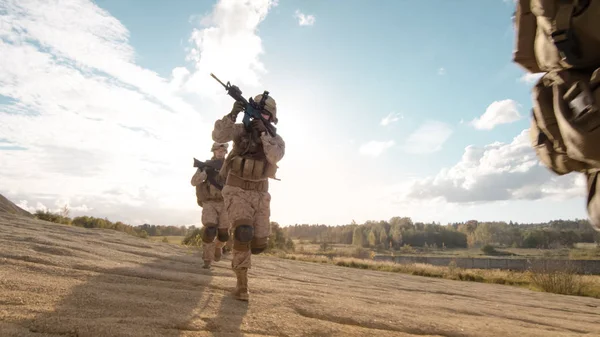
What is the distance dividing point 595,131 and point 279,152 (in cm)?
375

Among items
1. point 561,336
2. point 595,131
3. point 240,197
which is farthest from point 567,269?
point 595,131

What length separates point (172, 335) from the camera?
2.65 m

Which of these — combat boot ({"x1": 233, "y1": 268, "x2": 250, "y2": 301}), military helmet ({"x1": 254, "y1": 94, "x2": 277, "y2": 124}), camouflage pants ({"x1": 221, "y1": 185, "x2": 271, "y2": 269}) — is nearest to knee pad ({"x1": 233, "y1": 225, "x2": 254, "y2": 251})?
camouflage pants ({"x1": 221, "y1": 185, "x2": 271, "y2": 269})

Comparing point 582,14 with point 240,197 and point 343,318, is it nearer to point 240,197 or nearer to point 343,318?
point 343,318

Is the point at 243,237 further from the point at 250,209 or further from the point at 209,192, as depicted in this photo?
the point at 209,192

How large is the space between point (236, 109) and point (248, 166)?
0.93 m

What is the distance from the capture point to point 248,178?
4.98 m

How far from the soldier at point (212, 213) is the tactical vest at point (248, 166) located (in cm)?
282

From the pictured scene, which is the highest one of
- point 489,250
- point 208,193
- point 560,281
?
point 208,193

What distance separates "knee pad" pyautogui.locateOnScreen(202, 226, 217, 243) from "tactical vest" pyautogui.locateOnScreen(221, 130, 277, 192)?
2706 millimetres

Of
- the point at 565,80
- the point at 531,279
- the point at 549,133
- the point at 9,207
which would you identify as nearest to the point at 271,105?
the point at 549,133

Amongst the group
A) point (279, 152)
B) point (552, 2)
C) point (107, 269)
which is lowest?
point (107, 269)

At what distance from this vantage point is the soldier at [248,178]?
473 cm

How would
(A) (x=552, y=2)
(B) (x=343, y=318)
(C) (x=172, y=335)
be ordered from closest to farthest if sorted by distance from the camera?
(A) (x=552, y=2) → (C) (x=172, y=335) → (B) (x=343, y=318)
